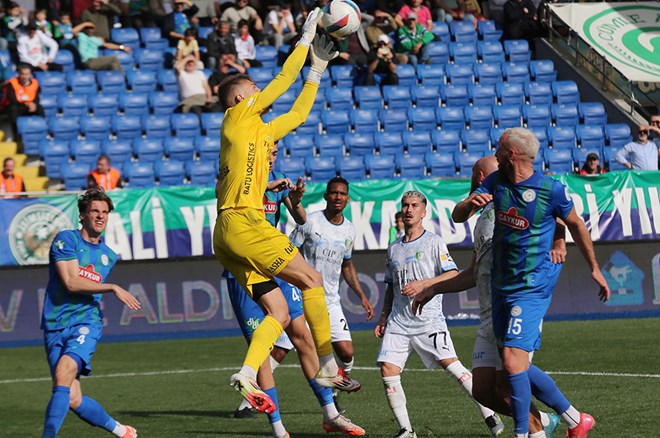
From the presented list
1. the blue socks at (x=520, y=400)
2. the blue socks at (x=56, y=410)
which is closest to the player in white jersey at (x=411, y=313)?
the blue socks at (x=520, y=400)

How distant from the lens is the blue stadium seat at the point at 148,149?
2258 centimetres

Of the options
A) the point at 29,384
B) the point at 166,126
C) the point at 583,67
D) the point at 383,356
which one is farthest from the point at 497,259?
the point at 583,67

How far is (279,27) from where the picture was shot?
84.2 ft

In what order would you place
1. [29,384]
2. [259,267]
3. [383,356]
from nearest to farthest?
[259,267]
[383,356]
[29,384]

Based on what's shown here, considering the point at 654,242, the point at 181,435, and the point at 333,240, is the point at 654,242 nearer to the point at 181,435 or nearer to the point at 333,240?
the point at 333,240

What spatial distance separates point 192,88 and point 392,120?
4195 mm

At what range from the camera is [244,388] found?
24.7 ft

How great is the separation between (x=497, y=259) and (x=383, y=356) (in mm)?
2296

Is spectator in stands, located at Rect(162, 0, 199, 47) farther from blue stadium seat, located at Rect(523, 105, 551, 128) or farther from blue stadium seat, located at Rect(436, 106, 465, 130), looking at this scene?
blue stadium seat, located at Rect(523, 105, 551, 128)

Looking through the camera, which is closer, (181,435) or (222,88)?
(222,88)

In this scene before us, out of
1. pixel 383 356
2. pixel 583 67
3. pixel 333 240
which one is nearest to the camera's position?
pixel 383 356

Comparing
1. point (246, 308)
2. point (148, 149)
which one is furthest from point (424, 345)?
point (148, 149)

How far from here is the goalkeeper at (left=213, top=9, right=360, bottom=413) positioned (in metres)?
8.00

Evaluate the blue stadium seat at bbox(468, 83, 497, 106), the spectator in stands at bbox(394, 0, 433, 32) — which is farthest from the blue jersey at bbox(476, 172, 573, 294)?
the spectator in stands at bbox(394, 0, 433, 32)
